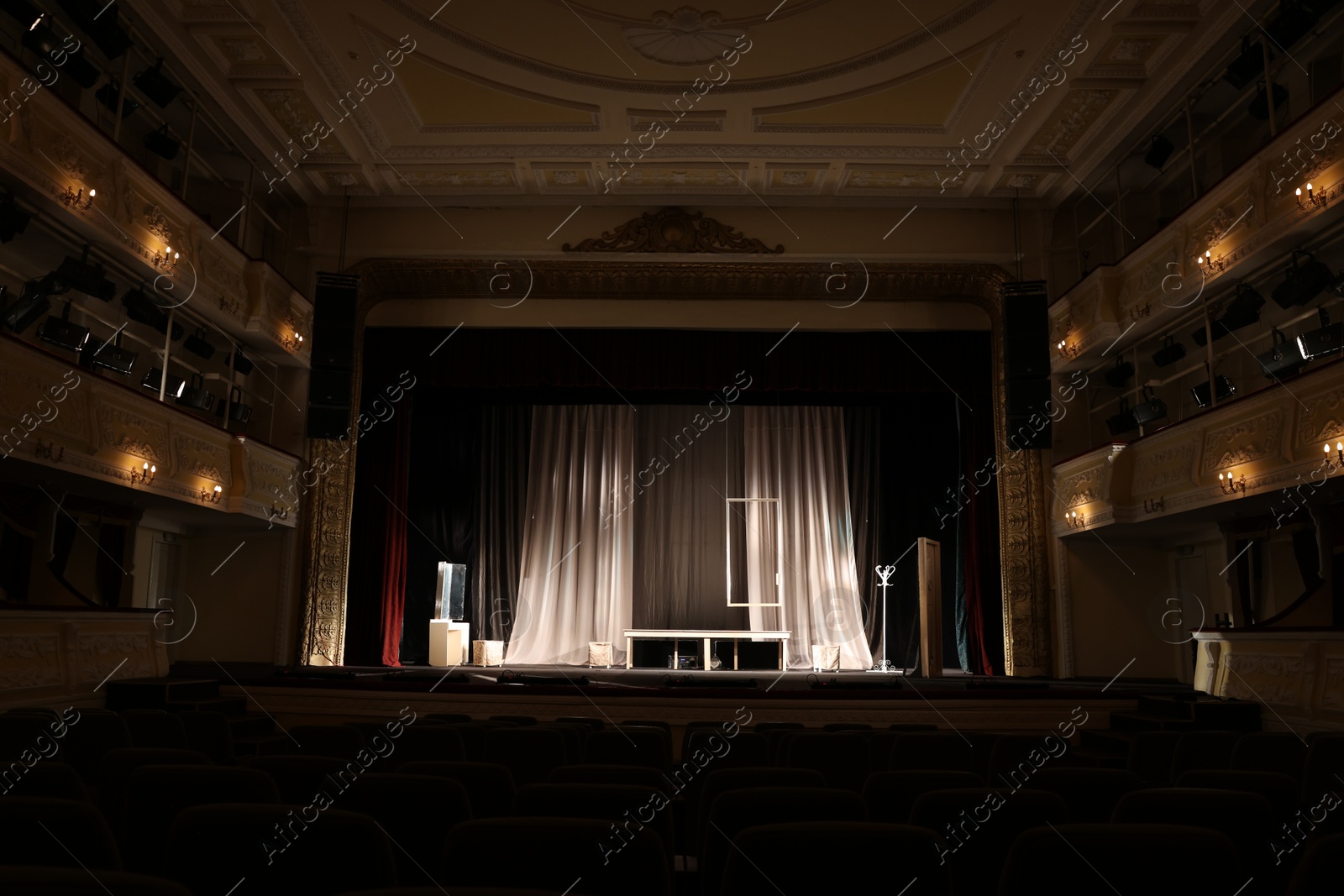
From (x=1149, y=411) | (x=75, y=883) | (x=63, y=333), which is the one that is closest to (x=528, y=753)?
(x=75, y=883)

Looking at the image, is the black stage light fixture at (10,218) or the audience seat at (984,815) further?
the black stage light fixture at (10,218)

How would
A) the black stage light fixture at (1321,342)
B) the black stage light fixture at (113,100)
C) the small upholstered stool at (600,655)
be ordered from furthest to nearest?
the small upholstered stool at (600,655), the black stage light fixture at (113,100), the black stage light fixture at (1321,342)

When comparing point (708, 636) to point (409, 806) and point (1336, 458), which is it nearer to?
point (1336, 458)

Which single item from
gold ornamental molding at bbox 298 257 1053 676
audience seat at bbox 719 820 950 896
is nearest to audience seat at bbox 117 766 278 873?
audience seat at bbox 719 820 950 896

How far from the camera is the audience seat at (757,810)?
7.68ft

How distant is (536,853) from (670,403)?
1303 centimetres

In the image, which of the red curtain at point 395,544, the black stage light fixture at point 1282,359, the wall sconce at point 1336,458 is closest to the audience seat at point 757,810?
the wall sconce at point 1336,458

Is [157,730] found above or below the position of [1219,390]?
below

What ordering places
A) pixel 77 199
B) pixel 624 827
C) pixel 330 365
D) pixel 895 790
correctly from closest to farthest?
1. pixel 624 827
2. pixel 895 790
3. pixel 77 199
4. pixel 330 365

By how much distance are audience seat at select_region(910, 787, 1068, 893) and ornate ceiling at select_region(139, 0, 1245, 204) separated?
888 centimetres

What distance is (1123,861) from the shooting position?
180 cm

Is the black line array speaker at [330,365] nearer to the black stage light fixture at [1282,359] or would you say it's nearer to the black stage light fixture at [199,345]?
the black stage light fixture at [199,345]

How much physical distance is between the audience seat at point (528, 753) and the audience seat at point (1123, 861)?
2486 mm

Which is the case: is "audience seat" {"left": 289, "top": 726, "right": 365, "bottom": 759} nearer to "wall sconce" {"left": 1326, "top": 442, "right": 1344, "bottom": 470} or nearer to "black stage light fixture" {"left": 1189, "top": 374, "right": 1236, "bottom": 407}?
"wall sconce" {"left": 1326, "top": 442, "right": 1344, "bottom": 470}
